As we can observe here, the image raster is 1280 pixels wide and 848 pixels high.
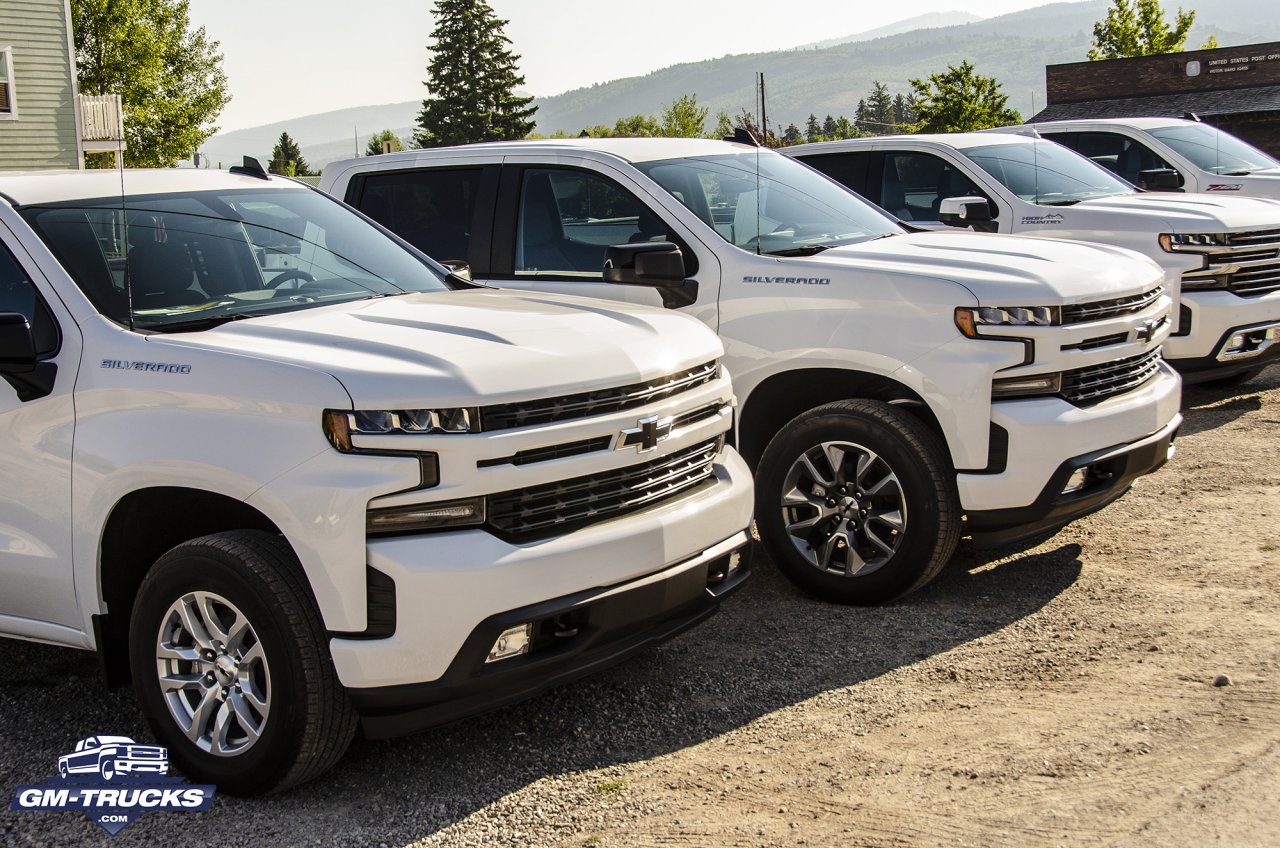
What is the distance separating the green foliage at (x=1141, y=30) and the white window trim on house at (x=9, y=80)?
43037 millimetres

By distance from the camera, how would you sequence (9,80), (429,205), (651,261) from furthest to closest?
(9,80) < (429,205) < (651,261)

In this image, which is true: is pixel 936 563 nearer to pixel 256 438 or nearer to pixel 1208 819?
pixel 1208 819

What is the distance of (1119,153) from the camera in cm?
1254

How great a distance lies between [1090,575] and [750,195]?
245 centimetres

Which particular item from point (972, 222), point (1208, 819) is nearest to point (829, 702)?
point (1208, 819)

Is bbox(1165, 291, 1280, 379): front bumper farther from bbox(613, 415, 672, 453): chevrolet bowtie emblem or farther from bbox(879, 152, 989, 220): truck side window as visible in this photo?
bbox(613, 415, 672, 453): chevrolet bowtie emblem

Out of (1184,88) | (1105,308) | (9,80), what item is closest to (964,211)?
(1105,308)

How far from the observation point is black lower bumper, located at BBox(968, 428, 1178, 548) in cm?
520

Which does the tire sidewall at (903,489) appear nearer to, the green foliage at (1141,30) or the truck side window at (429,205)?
the truck side window at (429,205)

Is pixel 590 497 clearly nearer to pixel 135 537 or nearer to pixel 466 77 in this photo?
pixel 135 537

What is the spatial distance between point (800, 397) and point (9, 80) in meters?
22.7

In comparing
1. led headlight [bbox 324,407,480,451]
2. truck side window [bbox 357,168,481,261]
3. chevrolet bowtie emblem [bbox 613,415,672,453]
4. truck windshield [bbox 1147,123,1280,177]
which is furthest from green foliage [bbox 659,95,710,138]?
led headlight [bbox 324,407,480,451]

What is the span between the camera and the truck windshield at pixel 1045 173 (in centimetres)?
987

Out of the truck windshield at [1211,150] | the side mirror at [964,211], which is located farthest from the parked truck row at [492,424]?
the truck windshield at [1211,150]
